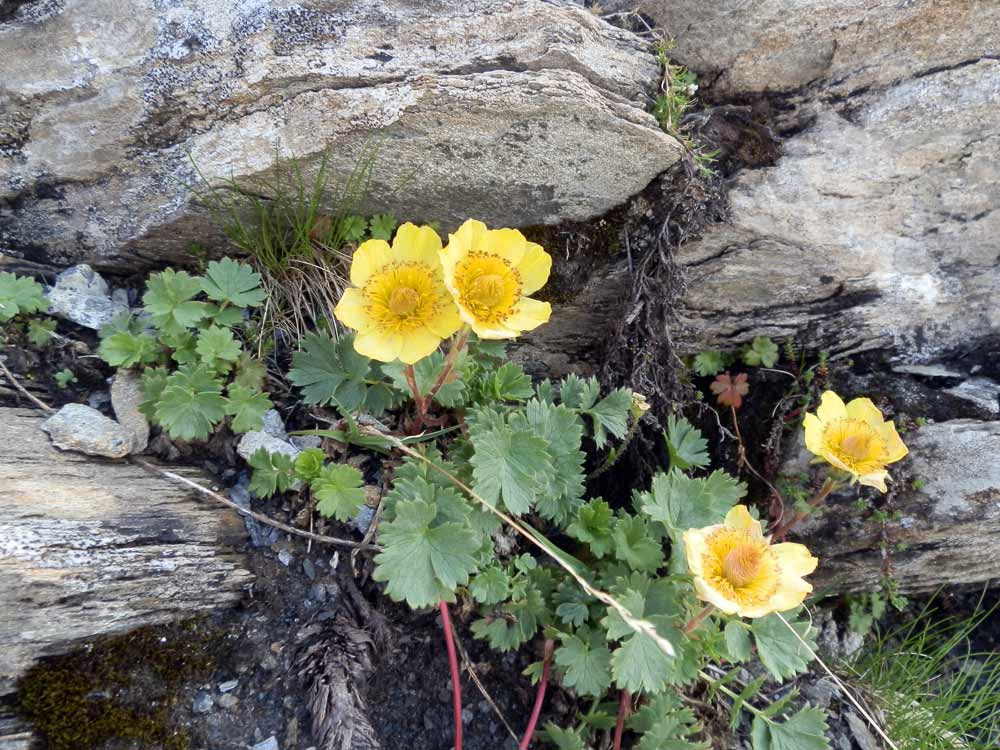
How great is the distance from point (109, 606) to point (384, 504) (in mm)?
999

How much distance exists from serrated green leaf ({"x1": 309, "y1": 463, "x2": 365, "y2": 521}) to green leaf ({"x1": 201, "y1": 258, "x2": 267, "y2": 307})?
84cm

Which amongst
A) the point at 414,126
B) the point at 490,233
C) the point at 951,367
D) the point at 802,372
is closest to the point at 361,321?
the point at 490,233

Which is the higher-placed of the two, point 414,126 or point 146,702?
point 414,126

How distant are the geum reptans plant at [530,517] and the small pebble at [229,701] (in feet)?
2.09

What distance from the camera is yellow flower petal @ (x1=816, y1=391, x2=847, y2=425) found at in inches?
126

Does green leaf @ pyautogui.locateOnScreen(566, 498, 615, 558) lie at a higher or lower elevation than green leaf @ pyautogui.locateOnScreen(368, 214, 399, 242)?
lower

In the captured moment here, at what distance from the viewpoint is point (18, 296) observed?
287cm

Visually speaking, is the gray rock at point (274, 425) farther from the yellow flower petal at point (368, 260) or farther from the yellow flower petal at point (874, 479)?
the yellow flower petal at point (874, 479)

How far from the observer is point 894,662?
364 cm

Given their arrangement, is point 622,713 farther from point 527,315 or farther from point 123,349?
point 123,349

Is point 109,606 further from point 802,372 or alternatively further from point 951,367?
point 951,367

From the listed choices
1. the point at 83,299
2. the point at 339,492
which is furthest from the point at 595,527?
the point at 83,299

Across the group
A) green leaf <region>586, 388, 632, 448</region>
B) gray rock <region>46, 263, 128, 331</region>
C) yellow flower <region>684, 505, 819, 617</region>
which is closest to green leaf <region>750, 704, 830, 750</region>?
yellow flower <region>684, 505, 819, 617</region>

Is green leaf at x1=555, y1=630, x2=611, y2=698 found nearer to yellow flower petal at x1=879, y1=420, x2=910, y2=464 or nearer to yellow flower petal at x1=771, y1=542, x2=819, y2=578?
yellow flower petal at x1=771, y1=542, x2=819, y2=578
